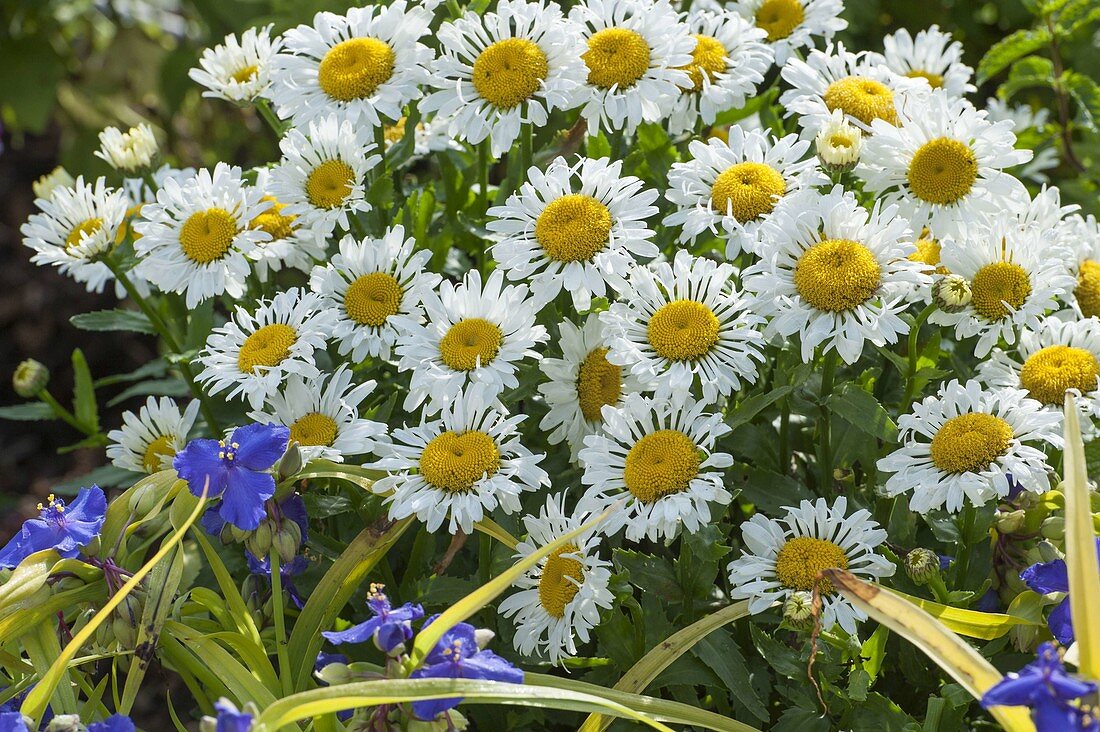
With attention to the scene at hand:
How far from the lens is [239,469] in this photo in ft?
3.23

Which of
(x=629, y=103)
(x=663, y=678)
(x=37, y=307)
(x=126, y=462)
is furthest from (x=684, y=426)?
(x=37, y=307)

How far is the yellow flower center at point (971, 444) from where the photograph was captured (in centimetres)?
103

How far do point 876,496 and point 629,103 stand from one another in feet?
1.55

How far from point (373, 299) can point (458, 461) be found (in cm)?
23

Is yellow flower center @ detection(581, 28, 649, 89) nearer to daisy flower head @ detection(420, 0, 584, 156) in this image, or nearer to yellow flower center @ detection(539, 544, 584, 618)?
daisy flower head @ detection(420, 0, 584, 156)

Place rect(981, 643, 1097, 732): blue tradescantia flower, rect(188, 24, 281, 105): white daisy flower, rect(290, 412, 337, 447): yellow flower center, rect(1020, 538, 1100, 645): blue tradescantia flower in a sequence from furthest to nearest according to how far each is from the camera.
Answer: rect(188, 24, 281, 105): white daisy flower
rect(290, 412, 337, 447): yellow flower center
rect(1020, 538, 1100, 645): blue tradescantia flower
rect(981, 643, 1097, 732): blue tradescantia flower

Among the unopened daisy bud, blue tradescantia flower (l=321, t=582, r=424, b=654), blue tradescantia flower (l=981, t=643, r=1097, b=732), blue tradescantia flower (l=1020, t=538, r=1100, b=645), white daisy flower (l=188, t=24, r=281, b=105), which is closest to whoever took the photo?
blue tradescantia flower (l=981, t=643, r=1097, b=732)

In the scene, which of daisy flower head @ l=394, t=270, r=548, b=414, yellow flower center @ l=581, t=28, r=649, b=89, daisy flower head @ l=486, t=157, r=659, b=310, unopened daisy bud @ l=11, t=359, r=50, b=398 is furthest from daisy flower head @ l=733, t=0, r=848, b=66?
unopened daisy bud @ l=11, t=359, r=50, b=398

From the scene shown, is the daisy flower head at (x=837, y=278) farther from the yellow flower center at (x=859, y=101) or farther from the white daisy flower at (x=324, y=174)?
the white daisy flower at (x=324, y=174)

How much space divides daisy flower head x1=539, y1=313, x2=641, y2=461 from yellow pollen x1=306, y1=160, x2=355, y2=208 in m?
0.28

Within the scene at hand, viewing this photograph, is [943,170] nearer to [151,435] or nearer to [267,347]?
[267,347]

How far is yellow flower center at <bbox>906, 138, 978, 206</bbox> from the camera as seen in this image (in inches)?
45.6

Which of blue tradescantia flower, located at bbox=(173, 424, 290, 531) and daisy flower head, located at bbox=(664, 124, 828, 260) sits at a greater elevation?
daisy flower head, located at bbox=(664, 124, 828, 260)

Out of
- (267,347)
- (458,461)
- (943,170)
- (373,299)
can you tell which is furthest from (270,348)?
(943,170)
